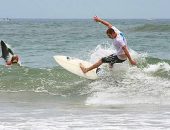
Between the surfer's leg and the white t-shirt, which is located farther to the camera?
the surfer's leg

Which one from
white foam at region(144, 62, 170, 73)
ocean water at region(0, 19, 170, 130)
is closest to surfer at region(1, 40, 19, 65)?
ocean water at region(0, 19, 170, 130)

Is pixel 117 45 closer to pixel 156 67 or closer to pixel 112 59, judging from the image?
pixel 112 59

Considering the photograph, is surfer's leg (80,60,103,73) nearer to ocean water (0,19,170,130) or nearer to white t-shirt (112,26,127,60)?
ocean water (0,19,170,130)

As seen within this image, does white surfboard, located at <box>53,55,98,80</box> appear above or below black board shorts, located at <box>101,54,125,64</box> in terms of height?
below

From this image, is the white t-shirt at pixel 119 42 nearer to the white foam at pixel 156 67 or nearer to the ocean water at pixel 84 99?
the ocean water at pixel 84 99

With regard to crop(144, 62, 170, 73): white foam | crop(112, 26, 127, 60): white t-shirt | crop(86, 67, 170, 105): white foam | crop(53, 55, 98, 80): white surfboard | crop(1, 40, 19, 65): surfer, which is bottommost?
crop(144, 62, 170, 73): white foam

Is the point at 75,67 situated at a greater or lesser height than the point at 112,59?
lesser

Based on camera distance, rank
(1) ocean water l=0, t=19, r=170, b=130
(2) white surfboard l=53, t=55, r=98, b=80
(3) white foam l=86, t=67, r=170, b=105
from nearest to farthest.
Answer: (1) ocean water l=0, t=19, r=170, b=130
(3) white foam l=86, t=67, r=170, b=105
(2) white surfboard l=53, t=55, r=98, b=80

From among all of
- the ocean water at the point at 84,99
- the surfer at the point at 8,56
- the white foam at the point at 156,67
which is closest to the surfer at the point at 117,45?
the ocean water at the point at 84,99

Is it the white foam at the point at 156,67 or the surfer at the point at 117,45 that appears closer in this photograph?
the surfer at the point at 117,45

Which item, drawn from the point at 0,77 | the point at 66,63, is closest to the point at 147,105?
the point at 66,63

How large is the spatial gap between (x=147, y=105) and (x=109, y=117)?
68.2 inches

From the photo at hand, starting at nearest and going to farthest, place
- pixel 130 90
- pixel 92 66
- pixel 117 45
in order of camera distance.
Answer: pixel 117 45, pixel 130 90, pixel 92 66

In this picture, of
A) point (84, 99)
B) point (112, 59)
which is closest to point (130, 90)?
point (112, 59)
